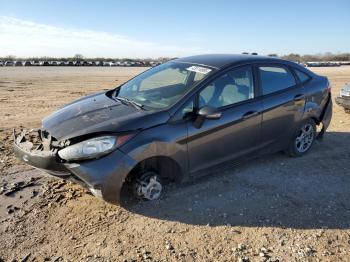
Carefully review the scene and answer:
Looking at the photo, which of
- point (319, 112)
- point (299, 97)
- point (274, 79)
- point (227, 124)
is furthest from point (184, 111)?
point (319, 112)

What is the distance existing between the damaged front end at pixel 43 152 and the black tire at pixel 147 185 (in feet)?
2.62

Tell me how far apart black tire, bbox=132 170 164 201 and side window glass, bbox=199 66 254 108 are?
1047mm

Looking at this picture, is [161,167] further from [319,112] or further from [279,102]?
[319,112]

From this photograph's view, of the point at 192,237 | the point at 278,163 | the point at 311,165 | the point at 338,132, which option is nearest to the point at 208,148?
the point at 192,237

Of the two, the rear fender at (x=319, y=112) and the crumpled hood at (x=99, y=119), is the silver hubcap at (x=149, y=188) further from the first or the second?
the rear fender at (x=319, y=112)

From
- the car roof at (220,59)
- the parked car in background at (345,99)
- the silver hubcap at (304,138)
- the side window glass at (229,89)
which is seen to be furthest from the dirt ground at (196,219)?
the parked car in background at (345,99)

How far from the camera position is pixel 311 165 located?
6035 millimetres

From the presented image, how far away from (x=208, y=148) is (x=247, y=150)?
2.56 ft

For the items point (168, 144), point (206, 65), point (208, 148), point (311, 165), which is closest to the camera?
point (168, 144)

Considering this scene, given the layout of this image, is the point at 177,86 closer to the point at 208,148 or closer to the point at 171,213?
the point at 208,148

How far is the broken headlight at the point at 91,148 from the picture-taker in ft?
13.4

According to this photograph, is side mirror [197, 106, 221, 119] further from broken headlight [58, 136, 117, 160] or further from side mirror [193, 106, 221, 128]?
broken headlight [58, 136, 117, 160]

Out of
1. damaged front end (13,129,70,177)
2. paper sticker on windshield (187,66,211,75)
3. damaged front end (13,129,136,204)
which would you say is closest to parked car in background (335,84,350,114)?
paper sticker on windshield (187,66,211,75)

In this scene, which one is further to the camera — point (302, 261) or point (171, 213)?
point (171, 213)
